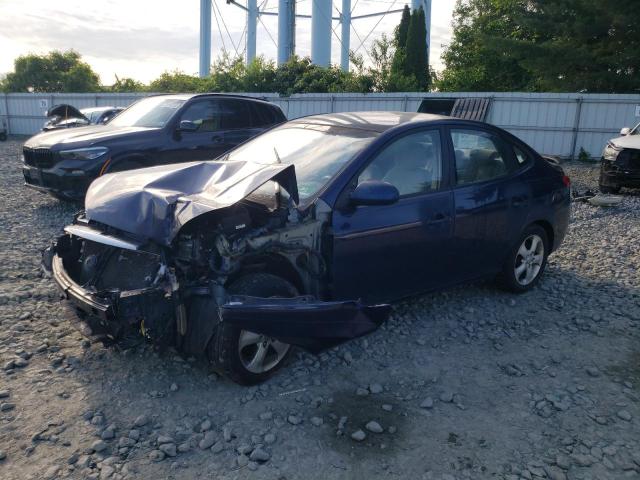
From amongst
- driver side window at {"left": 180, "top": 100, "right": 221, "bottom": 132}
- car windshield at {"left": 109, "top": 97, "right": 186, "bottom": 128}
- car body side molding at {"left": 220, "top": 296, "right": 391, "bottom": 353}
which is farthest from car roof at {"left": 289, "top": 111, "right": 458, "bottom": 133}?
car windshield at {"left": 109, "top": 97, "right": 186, "bottom": 128}

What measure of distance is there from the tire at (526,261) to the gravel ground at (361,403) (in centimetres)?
29

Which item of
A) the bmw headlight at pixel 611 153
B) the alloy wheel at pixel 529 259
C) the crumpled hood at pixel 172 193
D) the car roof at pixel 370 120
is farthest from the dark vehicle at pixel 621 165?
the crumpled hood at pixel 172 193

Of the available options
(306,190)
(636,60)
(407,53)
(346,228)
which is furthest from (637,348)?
(407,53)

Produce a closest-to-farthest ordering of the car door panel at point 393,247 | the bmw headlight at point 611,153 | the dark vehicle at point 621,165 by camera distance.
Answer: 1. the car door panel at point 393,247
2. the dark vehicle at point 621,165
3. the bmw headlight at point 611,153

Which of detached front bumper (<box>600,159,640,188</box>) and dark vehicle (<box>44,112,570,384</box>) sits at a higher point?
dark vehicle (<box>44,112,570,384</box>)

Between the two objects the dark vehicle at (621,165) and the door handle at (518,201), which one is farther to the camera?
the dark vehicle at (621,165)

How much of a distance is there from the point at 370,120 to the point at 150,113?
512cm

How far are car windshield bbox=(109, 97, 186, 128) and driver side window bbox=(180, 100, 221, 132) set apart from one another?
19 cm

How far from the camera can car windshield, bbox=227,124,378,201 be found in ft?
13.4

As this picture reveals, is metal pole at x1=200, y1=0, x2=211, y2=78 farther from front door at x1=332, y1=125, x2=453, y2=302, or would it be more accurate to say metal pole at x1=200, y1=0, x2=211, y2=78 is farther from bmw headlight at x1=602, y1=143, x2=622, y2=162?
front door at x1=332, y1=125, x2=453, y2=302

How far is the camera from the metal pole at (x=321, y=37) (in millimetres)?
31625

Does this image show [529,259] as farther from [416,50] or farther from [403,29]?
[403,29]

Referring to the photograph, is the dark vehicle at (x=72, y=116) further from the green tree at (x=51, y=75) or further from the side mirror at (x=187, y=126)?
the green tree at (x=51, y=75)

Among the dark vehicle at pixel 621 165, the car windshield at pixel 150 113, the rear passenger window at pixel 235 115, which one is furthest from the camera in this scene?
the dark vehicle at pixel 621 165
